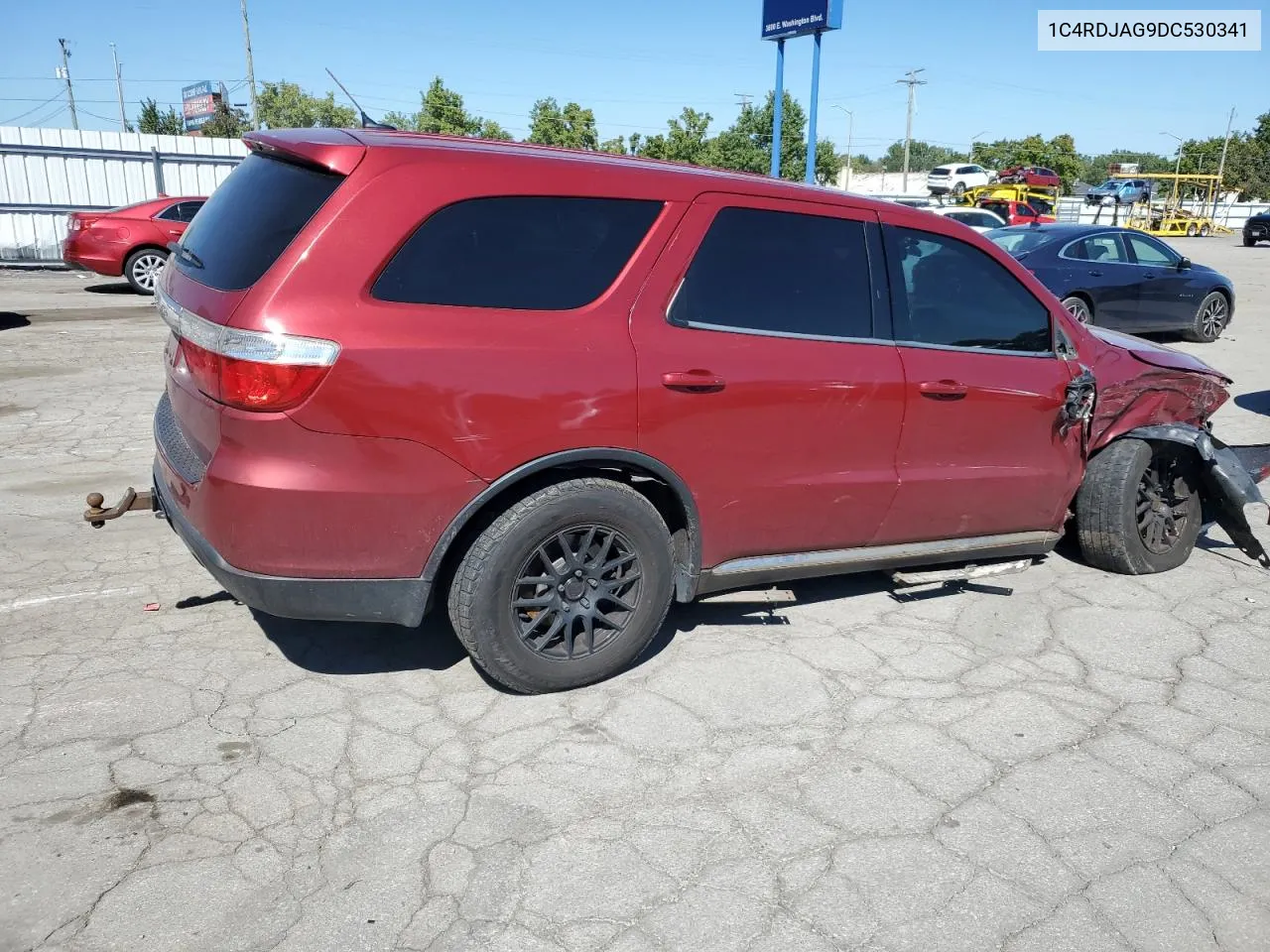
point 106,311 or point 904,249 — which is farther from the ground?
point 904,249

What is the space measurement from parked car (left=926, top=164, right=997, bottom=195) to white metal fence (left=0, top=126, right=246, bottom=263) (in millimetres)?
36926

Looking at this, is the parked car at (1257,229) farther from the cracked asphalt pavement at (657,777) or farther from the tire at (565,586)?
the tire at (565,586)

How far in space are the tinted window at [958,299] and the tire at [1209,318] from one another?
1056 cm

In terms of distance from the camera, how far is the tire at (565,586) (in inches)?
133

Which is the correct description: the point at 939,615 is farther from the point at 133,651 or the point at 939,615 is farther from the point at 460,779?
the point at 133,651

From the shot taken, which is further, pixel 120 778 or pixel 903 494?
pixel 903 494

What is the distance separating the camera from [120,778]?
3041mm

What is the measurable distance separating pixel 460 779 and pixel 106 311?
1291 centimetres

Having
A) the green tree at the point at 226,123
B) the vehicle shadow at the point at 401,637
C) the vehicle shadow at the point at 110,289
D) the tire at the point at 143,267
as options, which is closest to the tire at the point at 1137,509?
the vehicle shadow at the point at 401,637

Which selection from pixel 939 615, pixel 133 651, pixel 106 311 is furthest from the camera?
pixel 106 311

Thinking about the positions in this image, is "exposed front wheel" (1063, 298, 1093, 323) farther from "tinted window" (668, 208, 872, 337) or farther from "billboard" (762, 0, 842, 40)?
"tinted window" (668, 208, 872, 337)

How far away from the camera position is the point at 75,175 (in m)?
20.4

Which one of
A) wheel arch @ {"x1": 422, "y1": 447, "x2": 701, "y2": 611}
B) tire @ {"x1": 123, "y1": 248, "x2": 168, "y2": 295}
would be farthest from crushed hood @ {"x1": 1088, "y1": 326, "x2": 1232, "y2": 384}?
tire @ {"x1": 123, "y1": 248, "x2": 168, "y2": 295}

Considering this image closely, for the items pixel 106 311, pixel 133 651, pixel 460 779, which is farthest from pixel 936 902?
pixel 106 311
